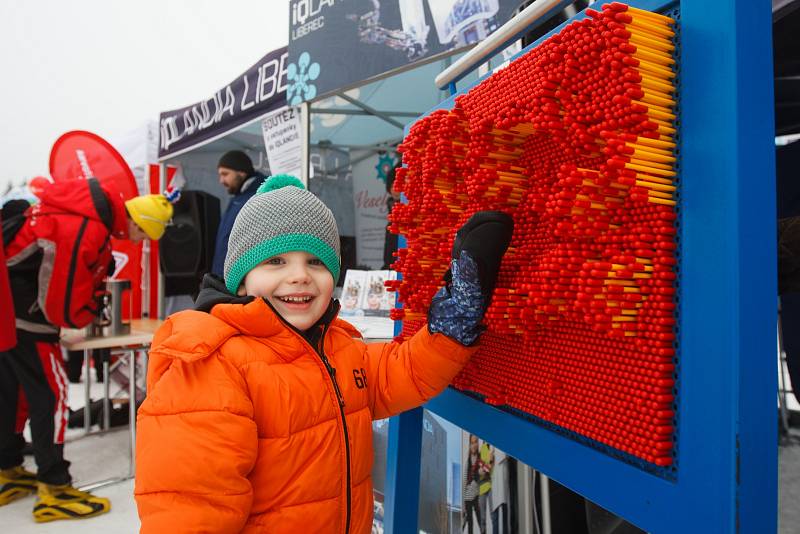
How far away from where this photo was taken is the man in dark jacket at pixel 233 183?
3.80 m

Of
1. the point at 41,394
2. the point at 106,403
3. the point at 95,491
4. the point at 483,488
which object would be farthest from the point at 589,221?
the point at 106,403

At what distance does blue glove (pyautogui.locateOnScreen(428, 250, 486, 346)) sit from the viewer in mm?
840

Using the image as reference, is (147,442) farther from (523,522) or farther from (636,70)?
(523,522)

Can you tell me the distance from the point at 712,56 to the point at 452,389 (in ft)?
2.44

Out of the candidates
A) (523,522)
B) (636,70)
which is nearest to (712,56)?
(636,70)

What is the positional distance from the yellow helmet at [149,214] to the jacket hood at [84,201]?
0.29 metres

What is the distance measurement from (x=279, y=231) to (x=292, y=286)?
4.7 inches

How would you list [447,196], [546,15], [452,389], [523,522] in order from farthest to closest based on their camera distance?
1. [523,522]
2. [452,389]
3. [447,196]
4. [546,15]

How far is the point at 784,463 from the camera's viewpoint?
280cm

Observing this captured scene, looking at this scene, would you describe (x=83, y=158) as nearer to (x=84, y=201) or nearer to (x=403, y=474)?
(x=84, y=201)

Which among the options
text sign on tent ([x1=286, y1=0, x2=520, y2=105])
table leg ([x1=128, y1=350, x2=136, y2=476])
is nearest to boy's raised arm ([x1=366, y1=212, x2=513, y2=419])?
text sign on tent ([x1=286, y1=0, x2=520, y2=105])

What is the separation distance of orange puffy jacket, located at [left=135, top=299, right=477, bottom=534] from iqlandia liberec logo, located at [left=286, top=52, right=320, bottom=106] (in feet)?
7.53

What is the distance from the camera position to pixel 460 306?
2.93ft

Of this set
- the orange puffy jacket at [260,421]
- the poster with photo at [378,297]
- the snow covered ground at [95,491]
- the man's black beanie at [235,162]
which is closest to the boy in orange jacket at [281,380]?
the orange puffy jacket at [260,421]
